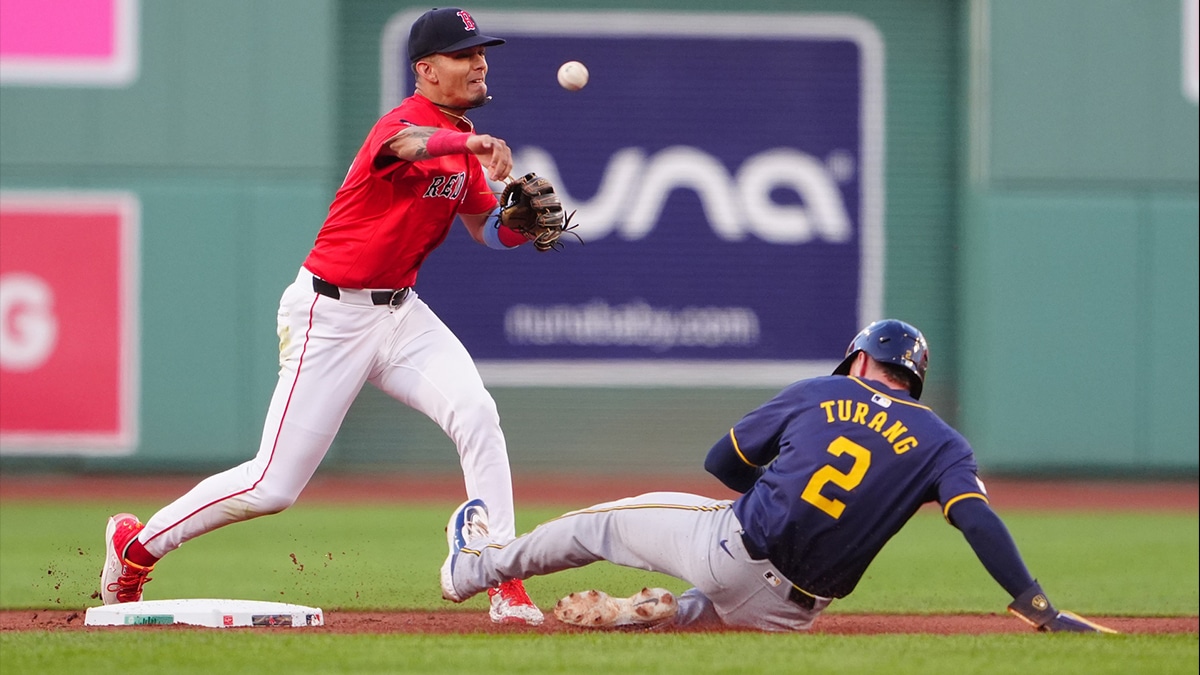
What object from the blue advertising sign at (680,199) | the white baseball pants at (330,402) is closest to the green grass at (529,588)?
the white baseball pants at (330,402)

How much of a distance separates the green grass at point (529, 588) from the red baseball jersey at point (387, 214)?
4.03ft

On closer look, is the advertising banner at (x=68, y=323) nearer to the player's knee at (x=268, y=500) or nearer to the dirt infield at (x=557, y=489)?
the dirt infield at (x=557, y=489)

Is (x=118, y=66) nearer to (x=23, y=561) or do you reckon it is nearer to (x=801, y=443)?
(x=23, y=561)

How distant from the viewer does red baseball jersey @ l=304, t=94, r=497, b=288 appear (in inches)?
205

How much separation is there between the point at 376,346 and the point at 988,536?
7.00ft

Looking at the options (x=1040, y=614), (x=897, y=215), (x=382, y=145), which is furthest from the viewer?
(x=897, y=215)

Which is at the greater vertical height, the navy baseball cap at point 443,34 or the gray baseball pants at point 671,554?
the navy baseball cap at point 443,34

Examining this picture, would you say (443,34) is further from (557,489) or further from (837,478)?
(557,489)

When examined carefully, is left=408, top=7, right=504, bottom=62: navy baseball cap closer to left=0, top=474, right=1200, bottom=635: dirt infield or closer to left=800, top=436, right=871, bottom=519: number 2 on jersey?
left=800, top=436, right=871, bottom=519: number 2 on jersey

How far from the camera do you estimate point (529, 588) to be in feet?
21.5

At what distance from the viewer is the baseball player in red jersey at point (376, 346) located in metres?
5.18

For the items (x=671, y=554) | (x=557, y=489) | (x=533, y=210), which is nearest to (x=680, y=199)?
(x=557, y=489)

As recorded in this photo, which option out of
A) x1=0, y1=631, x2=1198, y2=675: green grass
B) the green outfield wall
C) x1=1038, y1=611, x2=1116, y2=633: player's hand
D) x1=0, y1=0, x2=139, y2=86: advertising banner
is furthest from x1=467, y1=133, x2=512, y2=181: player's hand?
x1=0, y1=0, x2=139, y2=86: advertising banner

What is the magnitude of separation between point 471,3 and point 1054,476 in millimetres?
5809
